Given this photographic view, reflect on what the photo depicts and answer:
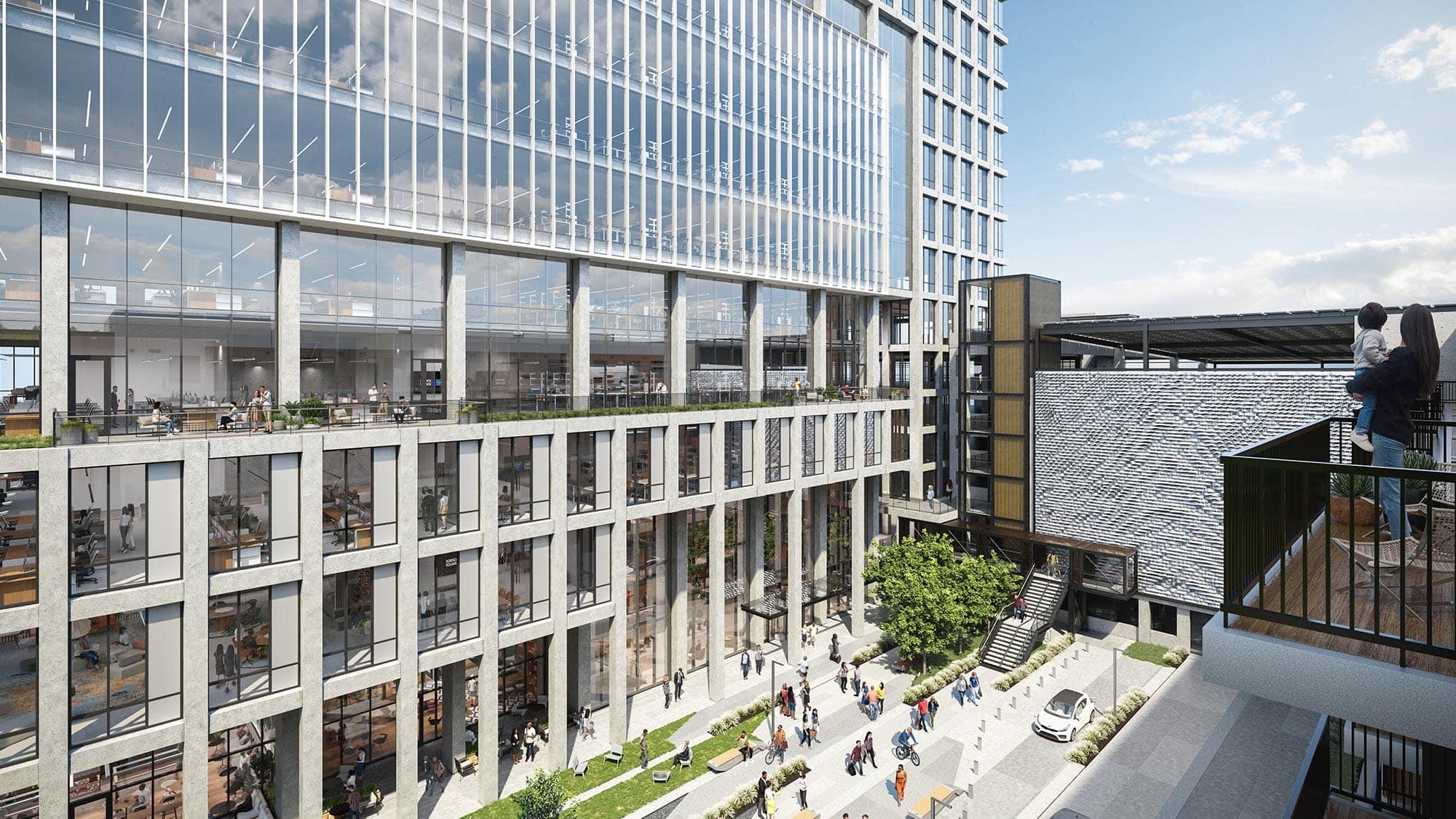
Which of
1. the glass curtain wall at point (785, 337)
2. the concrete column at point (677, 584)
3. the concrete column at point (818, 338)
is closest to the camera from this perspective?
the concrete column at point (677, 584)

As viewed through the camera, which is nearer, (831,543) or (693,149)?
(693,149)

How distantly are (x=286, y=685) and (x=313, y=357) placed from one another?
36.3ft

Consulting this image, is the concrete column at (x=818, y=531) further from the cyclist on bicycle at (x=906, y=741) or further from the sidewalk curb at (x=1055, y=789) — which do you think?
the sidewalk curb at (x=1055, y=789)

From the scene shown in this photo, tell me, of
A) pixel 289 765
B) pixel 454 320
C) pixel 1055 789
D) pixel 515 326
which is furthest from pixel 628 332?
pixel 1055 789

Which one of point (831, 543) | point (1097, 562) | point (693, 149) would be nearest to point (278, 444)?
point (693, 149)

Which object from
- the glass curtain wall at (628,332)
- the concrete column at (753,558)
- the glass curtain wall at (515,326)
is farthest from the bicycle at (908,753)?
the glass curtain wall at (515,326)

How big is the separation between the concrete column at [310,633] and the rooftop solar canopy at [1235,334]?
35.2 meters

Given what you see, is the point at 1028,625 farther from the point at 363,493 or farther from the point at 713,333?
the point at 363,493

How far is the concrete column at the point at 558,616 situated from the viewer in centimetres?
2870

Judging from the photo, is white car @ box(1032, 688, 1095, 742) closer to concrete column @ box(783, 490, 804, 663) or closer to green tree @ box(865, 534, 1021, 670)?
green tree @ box(865, 534, 1021, 670)

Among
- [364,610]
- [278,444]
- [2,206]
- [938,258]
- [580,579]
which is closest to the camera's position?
[2,206]

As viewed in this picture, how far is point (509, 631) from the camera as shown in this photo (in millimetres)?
27719

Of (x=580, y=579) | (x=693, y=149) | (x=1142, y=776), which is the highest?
(x=693, y=149)

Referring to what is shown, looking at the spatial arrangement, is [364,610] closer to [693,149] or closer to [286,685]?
[286,685]
